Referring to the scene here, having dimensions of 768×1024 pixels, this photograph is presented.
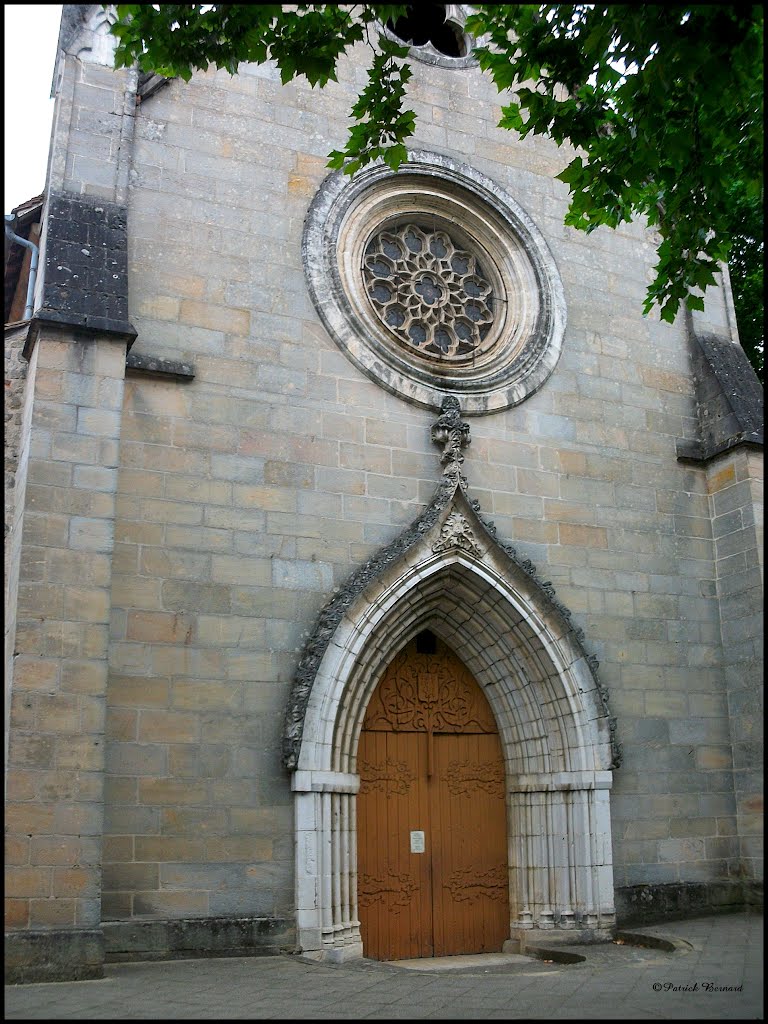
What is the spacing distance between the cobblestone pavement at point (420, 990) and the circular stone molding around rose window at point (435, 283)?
547 cm

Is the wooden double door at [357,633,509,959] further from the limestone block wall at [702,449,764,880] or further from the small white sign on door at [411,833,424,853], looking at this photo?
the limestone block wall at [702,449,764,880]

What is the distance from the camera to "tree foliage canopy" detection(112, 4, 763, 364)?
6363mm

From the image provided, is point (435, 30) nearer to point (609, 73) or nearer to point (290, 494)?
point (609, 73)

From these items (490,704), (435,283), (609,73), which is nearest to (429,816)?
(490,704)

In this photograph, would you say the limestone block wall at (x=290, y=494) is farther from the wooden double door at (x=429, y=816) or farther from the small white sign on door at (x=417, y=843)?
the small white sign on door at (x=417, y=843)

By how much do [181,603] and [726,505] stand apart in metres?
6.38

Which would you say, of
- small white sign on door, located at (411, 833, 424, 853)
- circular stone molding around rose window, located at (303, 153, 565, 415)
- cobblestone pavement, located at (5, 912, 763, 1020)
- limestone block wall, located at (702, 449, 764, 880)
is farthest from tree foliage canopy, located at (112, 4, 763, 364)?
small white sign on door, located at (411, 833, 424, 853)

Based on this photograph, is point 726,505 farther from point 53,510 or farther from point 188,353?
point 53,510

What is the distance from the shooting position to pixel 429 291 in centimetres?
1160

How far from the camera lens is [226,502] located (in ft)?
30.9

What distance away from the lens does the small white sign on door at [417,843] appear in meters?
9.98

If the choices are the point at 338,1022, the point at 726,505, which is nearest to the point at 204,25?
the point at 338,1022

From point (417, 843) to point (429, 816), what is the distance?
0.28 metres

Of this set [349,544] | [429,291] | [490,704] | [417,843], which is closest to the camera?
[349,544]
